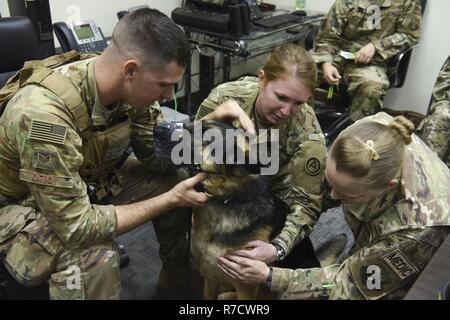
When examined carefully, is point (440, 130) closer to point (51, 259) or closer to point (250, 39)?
point (250, 39)

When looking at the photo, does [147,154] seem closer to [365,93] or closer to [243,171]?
[243,171]

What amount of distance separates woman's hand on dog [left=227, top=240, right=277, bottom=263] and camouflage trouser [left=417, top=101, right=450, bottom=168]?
1369mm

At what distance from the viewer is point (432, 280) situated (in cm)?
73

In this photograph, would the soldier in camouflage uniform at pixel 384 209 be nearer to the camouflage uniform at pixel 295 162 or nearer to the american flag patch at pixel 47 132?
the camouflage uniform at pixel 295 162

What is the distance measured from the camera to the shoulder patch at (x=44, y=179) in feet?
3.31

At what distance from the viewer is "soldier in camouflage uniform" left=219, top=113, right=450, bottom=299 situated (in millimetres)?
1002

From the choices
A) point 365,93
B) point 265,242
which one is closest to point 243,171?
point 265,242

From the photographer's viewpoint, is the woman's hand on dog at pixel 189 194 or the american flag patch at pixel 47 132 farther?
the woman's hand on dog at pixel 189 194

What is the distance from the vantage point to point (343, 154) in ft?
3.28

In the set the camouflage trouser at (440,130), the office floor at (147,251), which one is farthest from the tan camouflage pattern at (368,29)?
the office floor at (147,251)

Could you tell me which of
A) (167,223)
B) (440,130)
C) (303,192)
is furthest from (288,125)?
(440,130)

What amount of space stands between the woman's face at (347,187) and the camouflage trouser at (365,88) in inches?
58.4

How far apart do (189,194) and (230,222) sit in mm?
177
